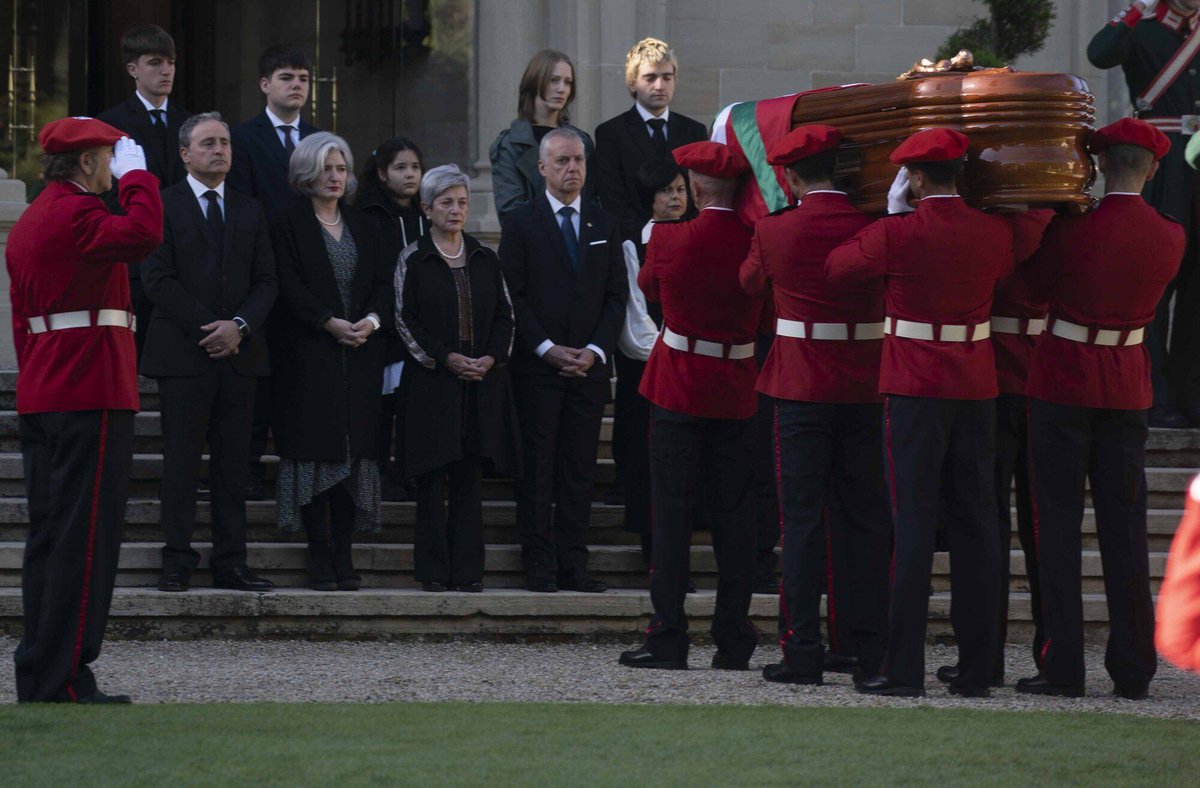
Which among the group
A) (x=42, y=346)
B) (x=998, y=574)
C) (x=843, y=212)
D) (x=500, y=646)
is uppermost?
(x=843, y=212)

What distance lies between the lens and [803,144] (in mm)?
6895

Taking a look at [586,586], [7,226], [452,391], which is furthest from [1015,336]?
[7,226]

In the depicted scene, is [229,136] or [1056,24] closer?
[229,136]

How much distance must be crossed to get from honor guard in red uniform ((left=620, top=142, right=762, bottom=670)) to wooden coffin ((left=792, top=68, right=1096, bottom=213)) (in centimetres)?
78

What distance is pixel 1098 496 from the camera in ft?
23.3

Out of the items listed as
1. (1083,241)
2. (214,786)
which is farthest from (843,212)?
(214,786)

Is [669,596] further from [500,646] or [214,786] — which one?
[214,786]

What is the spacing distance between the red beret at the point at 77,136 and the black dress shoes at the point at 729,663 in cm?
291

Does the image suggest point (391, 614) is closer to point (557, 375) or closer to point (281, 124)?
point (557, 375)

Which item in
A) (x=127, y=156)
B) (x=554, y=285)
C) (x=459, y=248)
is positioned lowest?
(x=554, y=285)

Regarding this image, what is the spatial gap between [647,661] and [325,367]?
79.2 inches

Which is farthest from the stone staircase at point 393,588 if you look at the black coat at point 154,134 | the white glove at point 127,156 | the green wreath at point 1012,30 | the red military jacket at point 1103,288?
the green wreath at point 1012,30

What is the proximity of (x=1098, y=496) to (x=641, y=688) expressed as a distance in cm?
173

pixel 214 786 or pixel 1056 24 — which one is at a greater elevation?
pixel 1056 24
